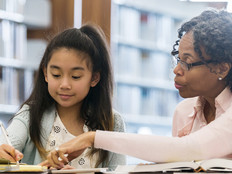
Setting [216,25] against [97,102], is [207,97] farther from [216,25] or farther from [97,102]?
[97,102]

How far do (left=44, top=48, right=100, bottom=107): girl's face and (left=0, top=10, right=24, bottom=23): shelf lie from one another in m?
1.52

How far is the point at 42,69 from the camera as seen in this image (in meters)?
1.71

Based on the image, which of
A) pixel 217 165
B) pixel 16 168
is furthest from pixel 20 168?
pixel 217 165

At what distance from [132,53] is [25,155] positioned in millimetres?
3082

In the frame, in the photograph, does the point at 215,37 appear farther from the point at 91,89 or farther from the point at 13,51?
the point at 13,51

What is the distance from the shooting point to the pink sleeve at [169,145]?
112 centimetres

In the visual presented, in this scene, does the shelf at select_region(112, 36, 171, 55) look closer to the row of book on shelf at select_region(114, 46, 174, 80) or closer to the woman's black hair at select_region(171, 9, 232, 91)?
the row of book on shelf at select_region(114, 46, 174, 80)

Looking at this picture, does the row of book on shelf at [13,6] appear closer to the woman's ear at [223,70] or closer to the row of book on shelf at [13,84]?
the row of book on shelf at [13,84]

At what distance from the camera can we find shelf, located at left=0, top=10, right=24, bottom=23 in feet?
9.68

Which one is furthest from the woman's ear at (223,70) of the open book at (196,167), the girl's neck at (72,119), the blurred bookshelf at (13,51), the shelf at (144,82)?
the shelf at (144,82)

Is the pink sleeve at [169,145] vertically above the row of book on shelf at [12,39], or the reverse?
the row of book on shelf at [12,39]

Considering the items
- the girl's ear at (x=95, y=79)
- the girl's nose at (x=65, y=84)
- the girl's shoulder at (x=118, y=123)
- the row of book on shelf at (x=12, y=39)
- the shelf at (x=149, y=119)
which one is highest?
the row of book on shelf at (x=12, y=39)

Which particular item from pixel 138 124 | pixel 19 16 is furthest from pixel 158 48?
pixel 19 16

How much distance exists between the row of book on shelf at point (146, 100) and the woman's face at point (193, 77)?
9.92ft
